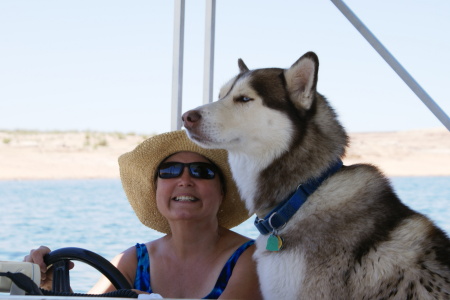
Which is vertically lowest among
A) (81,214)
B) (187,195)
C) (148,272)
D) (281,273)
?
(81,214)

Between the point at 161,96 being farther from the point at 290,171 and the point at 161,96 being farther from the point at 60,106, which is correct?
the point at 290,171

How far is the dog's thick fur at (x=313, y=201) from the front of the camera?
69.9 inches

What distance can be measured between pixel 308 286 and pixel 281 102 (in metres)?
0.56

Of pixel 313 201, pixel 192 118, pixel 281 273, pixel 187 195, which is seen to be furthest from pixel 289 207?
pixel 187 195

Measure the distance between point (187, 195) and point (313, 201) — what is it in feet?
1.90

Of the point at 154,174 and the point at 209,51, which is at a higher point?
the point at 209,51

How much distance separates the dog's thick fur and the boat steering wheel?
422mm

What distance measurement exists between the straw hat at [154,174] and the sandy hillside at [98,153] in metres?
21.7

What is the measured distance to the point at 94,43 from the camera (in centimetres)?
3416

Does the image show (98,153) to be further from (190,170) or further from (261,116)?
(261,116)

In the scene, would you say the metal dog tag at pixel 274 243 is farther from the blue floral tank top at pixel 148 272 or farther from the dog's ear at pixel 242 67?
the dog's ear at pixel 242 67

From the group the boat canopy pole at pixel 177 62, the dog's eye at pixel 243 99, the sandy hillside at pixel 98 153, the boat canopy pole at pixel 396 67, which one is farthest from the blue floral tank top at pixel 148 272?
the sandy hillside at pixel 98 153

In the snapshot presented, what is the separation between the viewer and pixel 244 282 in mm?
2115

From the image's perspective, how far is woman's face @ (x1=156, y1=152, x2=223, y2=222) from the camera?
2.35m
